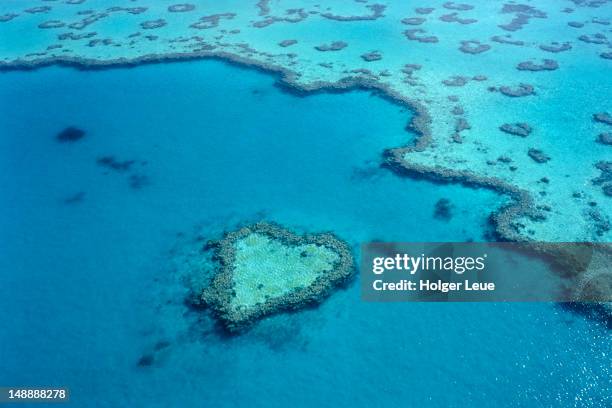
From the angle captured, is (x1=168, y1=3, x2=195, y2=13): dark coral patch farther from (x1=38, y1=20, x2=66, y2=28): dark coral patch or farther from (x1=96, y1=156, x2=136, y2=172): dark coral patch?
(x1=96, y1=156, x2=136, y2=172): dark coral patch

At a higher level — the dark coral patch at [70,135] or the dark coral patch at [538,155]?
the dark coral patch at [538,155]

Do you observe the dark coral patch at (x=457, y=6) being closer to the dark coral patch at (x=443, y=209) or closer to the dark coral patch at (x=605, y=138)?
the dark coral patch at (x=605, y=138)

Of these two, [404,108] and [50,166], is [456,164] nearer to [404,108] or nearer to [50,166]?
[404,108]

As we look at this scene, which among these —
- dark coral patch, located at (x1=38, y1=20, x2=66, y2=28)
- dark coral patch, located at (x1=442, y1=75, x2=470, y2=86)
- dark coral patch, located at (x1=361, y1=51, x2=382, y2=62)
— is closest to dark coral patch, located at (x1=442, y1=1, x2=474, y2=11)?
dark coral patch, located at (x1=361, y1=51, x2=382, y2=62)

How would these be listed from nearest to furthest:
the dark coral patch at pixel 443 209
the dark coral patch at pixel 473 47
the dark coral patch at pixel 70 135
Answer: the dark coral patch at pixel 443 209 → the dark coral patch at pixel 70 135 → the dark coral patch at pixel 473 47

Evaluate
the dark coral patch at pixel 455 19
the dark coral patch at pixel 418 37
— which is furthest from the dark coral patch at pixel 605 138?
the dark coral patch at pixel 455 19

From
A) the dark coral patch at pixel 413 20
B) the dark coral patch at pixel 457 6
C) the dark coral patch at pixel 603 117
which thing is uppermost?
the dark coral patch at pixel 457 6
